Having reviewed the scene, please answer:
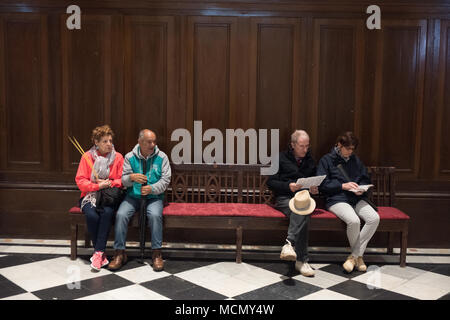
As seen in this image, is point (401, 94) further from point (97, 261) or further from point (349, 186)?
point (97, 261)

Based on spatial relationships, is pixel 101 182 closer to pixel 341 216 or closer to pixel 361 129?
pixel 341 216

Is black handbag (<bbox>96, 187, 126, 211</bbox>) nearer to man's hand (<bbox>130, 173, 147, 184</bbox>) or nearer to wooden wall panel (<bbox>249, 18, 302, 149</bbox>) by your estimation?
man's hand (<bbox>130, 173, 147, 184</bbox>)

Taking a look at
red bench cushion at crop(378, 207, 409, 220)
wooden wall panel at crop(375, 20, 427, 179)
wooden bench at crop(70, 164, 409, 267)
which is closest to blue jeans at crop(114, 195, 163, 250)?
wooden bench at crop(70, 164, 409, 267)

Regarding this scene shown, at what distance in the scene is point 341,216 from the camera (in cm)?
428

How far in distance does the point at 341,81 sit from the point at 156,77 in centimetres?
189

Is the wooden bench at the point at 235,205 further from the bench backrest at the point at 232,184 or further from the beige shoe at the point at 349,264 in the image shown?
the beige shoe at the point at 349,264

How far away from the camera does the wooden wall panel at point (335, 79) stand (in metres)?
4.86

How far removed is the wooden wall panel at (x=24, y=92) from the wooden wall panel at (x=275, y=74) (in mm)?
2153

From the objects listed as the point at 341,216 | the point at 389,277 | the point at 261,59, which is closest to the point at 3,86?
the point at 261,59

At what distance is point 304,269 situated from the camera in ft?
13.3

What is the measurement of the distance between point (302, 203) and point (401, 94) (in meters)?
1.76

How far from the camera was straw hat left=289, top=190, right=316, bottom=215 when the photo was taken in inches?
160

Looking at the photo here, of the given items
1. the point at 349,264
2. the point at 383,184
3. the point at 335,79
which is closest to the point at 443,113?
the point at 383,184

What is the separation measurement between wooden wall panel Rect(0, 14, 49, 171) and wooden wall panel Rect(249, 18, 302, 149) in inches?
84.8
